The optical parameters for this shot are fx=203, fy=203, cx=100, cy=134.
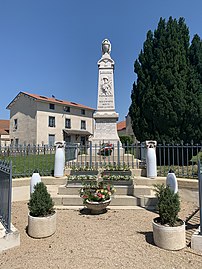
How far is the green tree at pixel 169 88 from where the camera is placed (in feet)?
38.1

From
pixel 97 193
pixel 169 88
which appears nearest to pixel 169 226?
pixel 97 193

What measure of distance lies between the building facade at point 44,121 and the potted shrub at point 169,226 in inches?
966

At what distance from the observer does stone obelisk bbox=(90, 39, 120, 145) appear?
10648 millimetres

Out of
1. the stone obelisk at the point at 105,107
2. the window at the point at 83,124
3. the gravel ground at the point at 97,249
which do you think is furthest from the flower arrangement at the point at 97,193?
the window at the point at 83,124

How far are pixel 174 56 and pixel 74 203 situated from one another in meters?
10.5

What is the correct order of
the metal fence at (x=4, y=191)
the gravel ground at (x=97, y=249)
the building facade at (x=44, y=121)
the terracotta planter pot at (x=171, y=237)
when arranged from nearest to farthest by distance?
the gravel ground at (x=97, y=249) → the terracotta planter pot at (x=171, y=237) → the metal fence at (x=4, y=191) → the building facade at (x=44, y=121)

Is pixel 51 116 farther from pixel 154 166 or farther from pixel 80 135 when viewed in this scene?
pixel 154 166

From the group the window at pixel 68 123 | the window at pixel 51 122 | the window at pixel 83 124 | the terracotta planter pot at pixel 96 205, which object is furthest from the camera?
the window at pixel 83 124

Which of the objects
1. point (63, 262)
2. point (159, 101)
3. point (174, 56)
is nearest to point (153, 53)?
point (174, 56)

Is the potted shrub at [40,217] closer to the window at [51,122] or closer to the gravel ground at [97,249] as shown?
the gravel ground at [97,249]

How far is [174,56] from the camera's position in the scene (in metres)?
12.2

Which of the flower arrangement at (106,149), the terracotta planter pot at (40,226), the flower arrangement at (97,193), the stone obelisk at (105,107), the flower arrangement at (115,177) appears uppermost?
the stone obelisk at (105,107)

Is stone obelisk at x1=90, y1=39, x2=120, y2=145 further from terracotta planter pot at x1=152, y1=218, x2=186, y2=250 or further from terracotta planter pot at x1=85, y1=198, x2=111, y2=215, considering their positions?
terracotta planter pot at x1=152, y1=218, x2=186, y2=250

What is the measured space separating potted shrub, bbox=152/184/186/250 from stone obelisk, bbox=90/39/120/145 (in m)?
6.81
